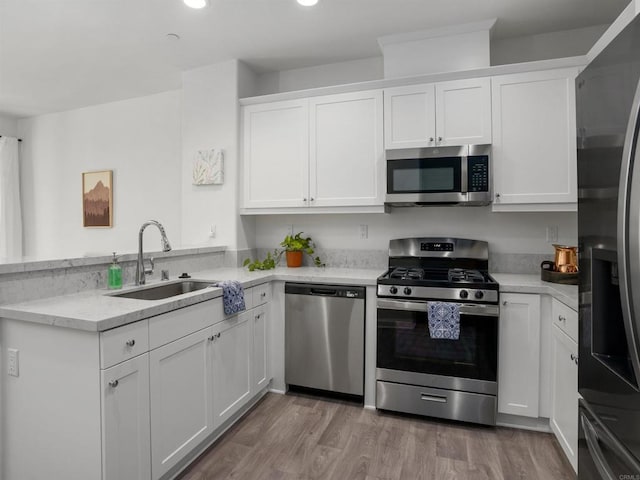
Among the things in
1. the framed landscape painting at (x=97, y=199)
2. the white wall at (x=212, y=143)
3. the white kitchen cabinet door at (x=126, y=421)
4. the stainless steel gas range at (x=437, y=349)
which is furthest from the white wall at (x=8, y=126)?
the stainless steel gas range at (x=437, y=349)

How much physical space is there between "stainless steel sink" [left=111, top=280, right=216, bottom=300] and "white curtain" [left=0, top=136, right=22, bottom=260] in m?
3.62

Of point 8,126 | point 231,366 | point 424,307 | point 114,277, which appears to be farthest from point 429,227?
point 8,126

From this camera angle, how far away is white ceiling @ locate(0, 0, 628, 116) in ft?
7.79

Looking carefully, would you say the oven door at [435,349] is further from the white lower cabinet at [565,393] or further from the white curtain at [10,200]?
the white curtain at [10,200]

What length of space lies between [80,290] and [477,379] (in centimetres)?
242

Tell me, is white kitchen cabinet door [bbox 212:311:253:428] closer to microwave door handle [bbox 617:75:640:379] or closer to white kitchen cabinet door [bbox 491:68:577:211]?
microwave door handle [bbox 617:75:640:379]

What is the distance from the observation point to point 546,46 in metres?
2.71

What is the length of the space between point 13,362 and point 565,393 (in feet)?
8.88

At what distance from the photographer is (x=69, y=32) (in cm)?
271

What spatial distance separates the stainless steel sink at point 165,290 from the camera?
215cm

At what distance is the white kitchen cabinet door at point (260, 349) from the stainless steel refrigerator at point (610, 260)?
74.5 inches

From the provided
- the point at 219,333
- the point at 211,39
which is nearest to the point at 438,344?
the point at 219,333

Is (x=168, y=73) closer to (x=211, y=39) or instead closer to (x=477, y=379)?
(x=211, y=39)

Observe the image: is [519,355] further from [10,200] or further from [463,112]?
[10,200]
